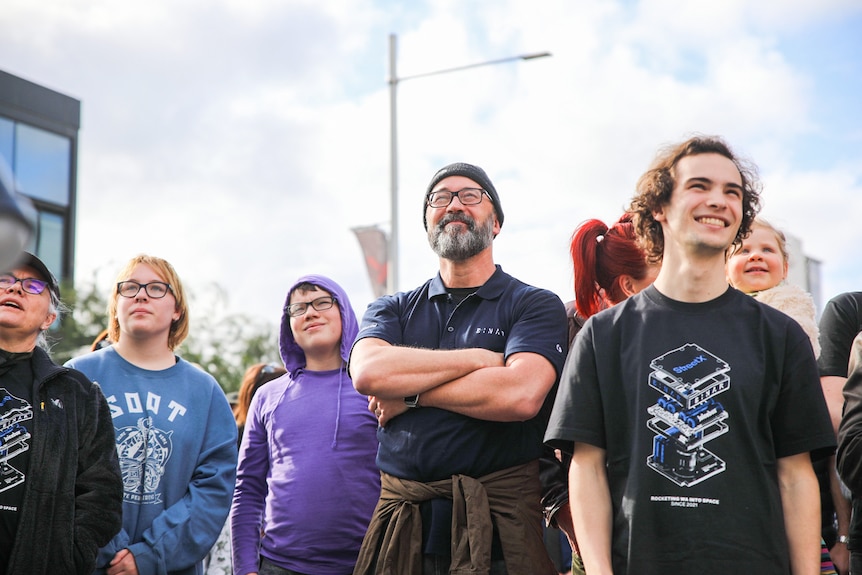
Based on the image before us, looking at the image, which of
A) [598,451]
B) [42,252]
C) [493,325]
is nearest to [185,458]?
[493,325]

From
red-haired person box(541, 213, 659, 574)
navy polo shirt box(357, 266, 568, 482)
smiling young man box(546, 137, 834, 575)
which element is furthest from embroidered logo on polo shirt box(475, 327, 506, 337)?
smiling young man box(546, 137, 834, 575)

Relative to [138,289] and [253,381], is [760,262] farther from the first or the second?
[253,381]

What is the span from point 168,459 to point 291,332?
1.02 meters

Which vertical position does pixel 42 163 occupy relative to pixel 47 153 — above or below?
below

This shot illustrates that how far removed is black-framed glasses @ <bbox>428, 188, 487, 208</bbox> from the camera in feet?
14.5

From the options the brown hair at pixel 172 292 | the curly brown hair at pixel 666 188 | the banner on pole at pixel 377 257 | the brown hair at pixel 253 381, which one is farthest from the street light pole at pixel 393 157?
the curly brown hair at pixel 666 188

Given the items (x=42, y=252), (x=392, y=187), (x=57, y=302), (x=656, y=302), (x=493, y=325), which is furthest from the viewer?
(x=42, y=252)

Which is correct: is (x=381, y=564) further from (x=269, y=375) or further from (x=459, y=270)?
(x=269, y=375)

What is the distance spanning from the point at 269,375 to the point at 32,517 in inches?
143

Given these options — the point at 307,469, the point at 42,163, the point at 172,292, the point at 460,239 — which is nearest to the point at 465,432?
the point at 460,239

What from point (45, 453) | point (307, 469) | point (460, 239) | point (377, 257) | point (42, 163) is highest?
point (42, 163)

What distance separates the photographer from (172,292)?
213 inches

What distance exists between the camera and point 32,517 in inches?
166

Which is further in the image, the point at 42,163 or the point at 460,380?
the point at 42,163
